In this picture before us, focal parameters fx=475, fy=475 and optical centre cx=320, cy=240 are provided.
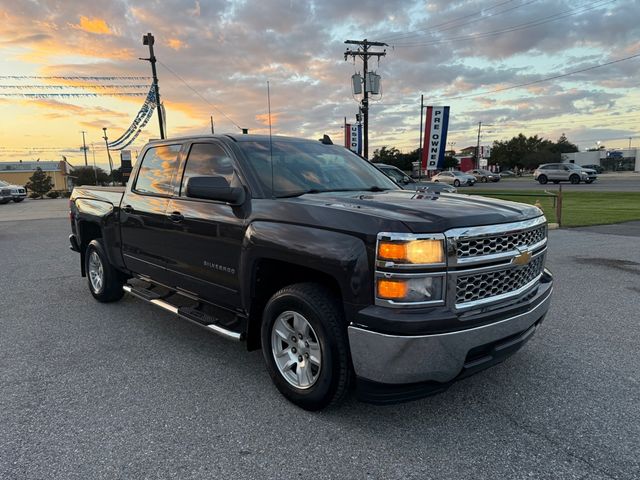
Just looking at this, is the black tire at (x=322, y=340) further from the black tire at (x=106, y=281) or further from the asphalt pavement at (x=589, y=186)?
the asphalt pavement at (x=589, y=186)

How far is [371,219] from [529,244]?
3.83 ft

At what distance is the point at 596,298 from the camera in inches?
225

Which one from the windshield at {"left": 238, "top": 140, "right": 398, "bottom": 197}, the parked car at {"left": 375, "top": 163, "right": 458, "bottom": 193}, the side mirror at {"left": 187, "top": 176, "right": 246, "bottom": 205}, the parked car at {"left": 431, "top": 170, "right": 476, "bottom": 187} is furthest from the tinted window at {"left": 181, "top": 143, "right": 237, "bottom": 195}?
the parked car at {"left": 431, "top": 170, "right": 476, "bottom": 187}

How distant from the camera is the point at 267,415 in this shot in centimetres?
313

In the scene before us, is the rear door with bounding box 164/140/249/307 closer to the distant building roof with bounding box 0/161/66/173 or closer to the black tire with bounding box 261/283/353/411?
the black tire with bounding box 261/283/353/411

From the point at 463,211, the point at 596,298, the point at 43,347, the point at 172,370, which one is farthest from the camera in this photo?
the point at 596,298

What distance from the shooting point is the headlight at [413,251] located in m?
2.59

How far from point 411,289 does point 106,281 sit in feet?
14.0

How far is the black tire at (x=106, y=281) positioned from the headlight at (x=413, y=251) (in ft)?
13.3

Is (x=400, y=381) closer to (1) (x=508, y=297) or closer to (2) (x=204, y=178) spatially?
(1) (x=508, y=297)

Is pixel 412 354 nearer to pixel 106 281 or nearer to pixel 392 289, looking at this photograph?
pixel 392 289

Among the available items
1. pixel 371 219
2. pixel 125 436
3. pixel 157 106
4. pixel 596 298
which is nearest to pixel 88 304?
pixel 125 436

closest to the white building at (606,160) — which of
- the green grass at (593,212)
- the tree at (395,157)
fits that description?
the tree at (395,157)

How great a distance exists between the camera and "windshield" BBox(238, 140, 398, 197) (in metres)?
3.70
